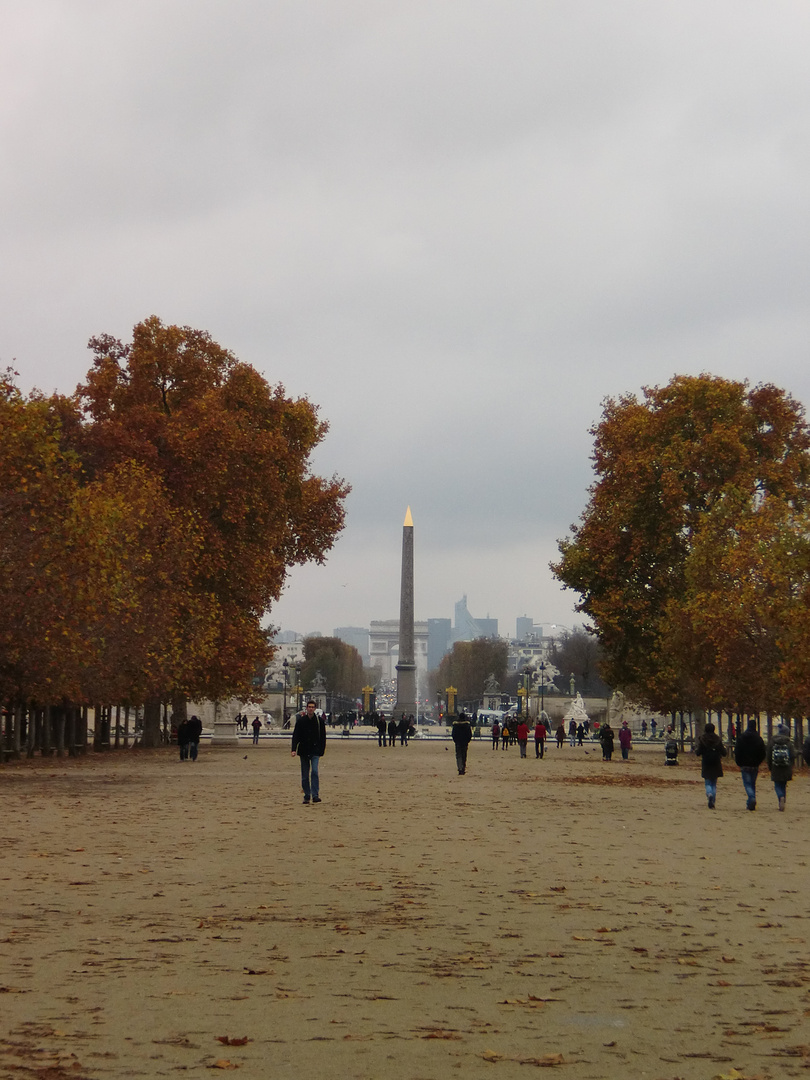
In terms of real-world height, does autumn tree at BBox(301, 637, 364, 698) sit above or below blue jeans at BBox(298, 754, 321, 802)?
above

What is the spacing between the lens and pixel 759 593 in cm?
4972

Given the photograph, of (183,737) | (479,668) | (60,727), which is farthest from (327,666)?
(183,737)

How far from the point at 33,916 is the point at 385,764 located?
36.7 metres

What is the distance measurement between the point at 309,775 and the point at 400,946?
16210 millimetres

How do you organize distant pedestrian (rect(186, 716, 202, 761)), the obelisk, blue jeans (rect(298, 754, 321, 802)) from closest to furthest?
blue jeans (rect(298, 754, 321, 802)) < distant pedestrian (rect(186, 716, 202, 761)) < the obelisk

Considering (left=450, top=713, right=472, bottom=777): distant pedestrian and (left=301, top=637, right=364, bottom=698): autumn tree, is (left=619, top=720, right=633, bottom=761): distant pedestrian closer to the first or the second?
(left=450, top=713, right=472, bottom=777): distant pedestrian

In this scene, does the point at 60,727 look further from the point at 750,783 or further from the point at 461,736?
the point at 750,783

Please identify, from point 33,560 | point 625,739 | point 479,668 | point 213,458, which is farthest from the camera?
point 479,668

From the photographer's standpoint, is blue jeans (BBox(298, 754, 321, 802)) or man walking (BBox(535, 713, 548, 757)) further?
man walking (BBox(535, 713, 548, 757))

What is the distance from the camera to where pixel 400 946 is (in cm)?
1093

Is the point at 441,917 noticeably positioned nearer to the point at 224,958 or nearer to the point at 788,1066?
the point at 224,958

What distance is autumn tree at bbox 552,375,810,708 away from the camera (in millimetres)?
56344

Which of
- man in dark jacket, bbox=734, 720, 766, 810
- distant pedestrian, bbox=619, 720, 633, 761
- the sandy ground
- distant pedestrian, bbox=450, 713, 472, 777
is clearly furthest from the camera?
distant pedestrian, bbox=619, 720, 633, 761

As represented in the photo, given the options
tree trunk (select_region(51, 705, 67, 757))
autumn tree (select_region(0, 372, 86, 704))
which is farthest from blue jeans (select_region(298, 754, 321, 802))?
tree trunk (select_region(51, 705, 67, 757))
